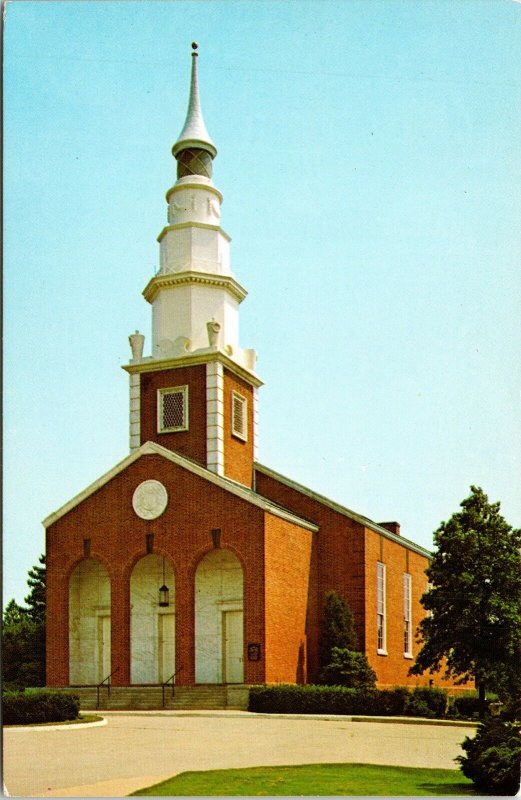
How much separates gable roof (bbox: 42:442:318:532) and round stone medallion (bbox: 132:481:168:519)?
42.4 inches

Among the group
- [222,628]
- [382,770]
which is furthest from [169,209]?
[382,770]

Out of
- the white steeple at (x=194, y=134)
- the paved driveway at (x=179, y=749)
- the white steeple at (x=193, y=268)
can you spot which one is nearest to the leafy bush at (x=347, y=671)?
the paved driveway at (x=179, y=749)

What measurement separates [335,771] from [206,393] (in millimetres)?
22764

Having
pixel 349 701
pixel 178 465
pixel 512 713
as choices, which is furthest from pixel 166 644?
pixel 512 713

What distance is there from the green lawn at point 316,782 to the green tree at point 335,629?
57.6 feet

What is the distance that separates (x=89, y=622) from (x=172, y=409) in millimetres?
8899

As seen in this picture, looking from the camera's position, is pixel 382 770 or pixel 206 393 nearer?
pixel 382 770

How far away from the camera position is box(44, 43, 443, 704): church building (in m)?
35.6

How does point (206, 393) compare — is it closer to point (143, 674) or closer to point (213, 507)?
point (213, 507)

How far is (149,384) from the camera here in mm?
41156

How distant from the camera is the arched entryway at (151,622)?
37.3 m

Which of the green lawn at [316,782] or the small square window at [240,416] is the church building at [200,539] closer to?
the small square window at [240,416]

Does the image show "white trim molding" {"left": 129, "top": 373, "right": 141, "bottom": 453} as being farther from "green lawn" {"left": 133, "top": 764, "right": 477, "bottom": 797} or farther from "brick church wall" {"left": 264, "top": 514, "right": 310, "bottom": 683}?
"green lawn" {"left": 133, "top": 764, "right": 477, "bottom": 797}

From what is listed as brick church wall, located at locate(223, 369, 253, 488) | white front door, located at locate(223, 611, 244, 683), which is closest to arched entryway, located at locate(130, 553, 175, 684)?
white front door, located at locate(223, 611, 244, 683)
